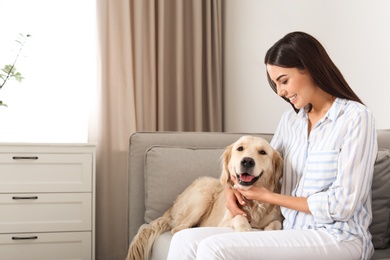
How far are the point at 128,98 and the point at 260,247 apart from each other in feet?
7.77

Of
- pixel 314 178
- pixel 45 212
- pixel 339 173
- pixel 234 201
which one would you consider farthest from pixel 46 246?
pixel 339 173

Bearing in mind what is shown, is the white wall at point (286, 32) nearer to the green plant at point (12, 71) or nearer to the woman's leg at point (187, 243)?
the woman's leg at point (187, 243)

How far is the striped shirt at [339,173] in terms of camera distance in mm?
1588

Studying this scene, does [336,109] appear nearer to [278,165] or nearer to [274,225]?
[278,165]

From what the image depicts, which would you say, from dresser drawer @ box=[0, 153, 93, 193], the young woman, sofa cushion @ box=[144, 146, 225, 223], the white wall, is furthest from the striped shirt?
dresser drawer @ box=[0, 153, 93, 193]

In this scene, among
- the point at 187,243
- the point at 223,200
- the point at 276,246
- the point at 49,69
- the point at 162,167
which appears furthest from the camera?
the point at 49,69

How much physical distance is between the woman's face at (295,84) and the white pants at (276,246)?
43 cm

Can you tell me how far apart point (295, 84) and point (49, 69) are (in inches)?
96.3

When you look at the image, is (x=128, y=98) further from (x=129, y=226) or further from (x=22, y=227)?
(x=129, y=226)

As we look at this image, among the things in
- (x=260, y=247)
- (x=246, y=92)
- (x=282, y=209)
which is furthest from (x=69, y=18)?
(x=260, y=247)

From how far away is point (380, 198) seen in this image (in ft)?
6.39

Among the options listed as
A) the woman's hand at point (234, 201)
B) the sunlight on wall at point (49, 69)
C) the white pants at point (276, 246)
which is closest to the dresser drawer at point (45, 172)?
the sunlight on wall at point (49, 69)

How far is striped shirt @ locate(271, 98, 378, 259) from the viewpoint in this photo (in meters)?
1.59

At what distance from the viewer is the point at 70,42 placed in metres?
3.82
